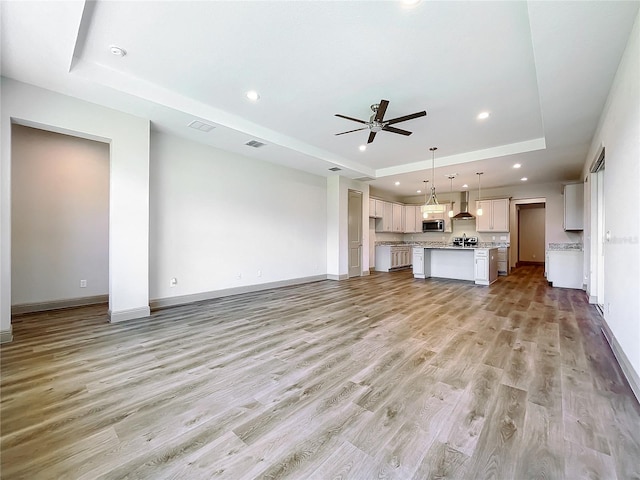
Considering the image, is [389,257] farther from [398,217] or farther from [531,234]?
[531,234]

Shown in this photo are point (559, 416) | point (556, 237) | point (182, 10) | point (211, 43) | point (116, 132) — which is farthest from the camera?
point (556, 237)

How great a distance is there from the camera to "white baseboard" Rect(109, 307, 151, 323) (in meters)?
3.73

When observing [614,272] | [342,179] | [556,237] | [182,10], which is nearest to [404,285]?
[342,179]

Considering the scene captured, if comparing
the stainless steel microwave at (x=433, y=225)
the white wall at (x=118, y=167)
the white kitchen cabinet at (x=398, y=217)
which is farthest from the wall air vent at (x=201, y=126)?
the stainless steel microwave at (x=433, y=225)

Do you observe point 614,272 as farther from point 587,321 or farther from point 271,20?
point 271,20

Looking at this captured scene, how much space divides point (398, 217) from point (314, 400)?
931 centimetres

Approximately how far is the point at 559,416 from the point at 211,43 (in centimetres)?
419

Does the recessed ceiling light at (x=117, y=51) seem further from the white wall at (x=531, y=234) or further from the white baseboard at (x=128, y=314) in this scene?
the white wall at (x=531, y=234)

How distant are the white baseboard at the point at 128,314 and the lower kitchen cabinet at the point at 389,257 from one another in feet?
23.6

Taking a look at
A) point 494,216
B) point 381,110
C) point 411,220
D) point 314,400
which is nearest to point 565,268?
point 494,216

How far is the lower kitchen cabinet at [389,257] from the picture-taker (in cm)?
929

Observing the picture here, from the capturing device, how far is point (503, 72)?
3051 millimetres

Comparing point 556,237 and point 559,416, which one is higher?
point 556,237

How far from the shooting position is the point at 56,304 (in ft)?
14.5
